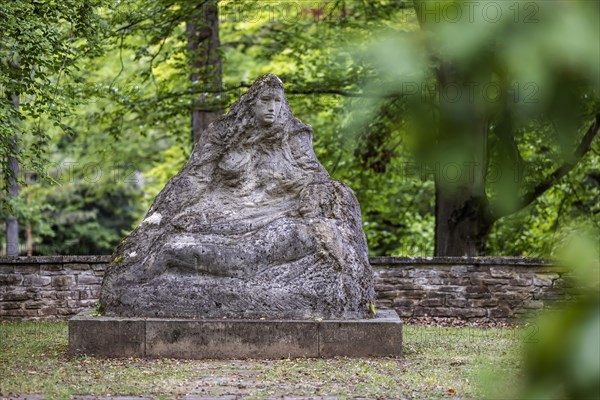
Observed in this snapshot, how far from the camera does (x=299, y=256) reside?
9.53m

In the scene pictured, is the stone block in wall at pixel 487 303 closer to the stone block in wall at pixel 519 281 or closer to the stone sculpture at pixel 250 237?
the stone block in wall at pixel 519 281

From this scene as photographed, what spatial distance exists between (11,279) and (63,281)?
2.35 feet

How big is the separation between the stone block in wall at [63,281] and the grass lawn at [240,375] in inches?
129

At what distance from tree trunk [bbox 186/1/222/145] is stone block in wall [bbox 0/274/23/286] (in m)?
4.69

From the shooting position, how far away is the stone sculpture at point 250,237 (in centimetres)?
932

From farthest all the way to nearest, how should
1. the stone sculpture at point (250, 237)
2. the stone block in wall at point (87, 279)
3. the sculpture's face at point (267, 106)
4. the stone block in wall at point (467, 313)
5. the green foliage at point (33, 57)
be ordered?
1. the stone block in wall at point (87, 279)
2. the stone block in wall at point (467, 313)
3. the sculpture's face at point (267, 106)
4. the green foliage at point (33, 57)
5. the stone sculpture at point (250, 237)

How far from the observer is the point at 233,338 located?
8969 mm

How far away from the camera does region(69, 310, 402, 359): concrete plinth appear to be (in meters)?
8.94

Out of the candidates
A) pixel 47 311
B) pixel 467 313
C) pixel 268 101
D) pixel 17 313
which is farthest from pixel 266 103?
pixel 17 313

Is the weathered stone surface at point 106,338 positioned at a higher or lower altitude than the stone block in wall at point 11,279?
lower

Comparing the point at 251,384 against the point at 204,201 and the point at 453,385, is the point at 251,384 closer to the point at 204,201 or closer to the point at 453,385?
the point at 453,385

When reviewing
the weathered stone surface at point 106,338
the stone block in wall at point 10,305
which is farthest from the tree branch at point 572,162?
the stone block in wall at point 10,305

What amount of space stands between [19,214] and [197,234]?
28.0 feet

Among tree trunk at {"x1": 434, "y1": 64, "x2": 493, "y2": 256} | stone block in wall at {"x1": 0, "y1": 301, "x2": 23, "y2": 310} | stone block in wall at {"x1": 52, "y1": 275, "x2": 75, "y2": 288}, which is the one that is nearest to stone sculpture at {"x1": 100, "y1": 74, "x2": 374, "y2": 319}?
stone block in wall at {"x1": 52, "y1": 275, "x2": 75, "y2": 288}
